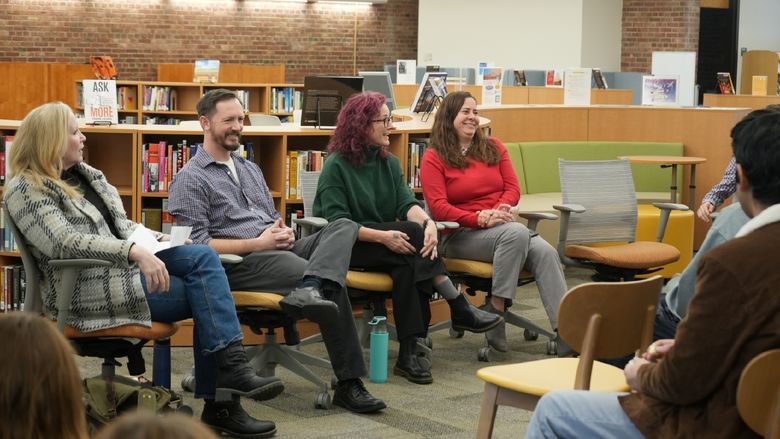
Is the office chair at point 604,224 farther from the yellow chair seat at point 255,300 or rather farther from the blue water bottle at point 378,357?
the yellow chair seat at point 255,300

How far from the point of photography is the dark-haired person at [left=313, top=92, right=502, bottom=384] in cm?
508

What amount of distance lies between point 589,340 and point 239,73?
43.7 ft

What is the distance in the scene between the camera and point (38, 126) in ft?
13.0

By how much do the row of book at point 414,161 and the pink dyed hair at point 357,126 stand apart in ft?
3.10

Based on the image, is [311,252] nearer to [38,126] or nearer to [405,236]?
[405,236]

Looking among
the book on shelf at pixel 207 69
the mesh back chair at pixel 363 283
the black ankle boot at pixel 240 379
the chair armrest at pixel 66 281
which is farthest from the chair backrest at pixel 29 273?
the book on shelf at pixel 207 69

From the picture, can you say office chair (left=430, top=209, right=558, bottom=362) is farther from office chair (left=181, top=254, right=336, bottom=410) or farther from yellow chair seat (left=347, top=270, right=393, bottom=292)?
office chair (left=181, top=254, right=336, bottom=410)

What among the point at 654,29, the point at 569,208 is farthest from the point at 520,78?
the point at 569,208

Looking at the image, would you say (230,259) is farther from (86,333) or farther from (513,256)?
(513,256)

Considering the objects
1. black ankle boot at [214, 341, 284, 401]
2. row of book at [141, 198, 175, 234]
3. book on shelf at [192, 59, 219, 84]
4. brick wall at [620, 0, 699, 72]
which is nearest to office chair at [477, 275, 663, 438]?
black ankle boot at [214, 341, 284, 401]

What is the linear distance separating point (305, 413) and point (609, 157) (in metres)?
4.61

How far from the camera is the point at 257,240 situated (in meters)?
4.71

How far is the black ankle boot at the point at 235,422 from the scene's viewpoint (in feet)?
13.7

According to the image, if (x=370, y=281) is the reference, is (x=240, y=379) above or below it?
below
